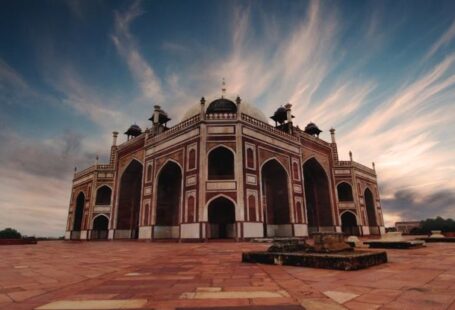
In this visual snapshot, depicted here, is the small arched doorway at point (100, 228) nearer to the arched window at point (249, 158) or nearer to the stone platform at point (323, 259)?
the arched window at point (249, 158)

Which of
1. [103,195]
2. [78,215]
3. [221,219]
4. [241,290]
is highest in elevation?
[103,195]

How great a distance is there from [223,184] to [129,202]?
14.6 m

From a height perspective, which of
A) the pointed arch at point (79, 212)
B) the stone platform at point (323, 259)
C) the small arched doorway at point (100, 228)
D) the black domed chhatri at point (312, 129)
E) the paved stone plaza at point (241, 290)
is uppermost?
the black domed chhatri at point (312, 129)

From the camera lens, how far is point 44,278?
447 centimetres

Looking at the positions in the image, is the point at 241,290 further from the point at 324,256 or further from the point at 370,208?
the point at 370,208

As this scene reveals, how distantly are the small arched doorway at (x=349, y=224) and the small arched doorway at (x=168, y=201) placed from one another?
18.9 metres

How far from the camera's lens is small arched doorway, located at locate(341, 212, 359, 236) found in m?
30.5

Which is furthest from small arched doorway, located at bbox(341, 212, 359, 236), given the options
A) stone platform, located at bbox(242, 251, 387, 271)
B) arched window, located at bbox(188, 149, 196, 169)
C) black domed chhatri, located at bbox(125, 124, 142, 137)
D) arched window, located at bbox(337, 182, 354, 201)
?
stone platform, located at bbox(242, 251, 387, 271)

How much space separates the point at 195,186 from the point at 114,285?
16.4 m

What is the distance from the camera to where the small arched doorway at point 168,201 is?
2409 cm

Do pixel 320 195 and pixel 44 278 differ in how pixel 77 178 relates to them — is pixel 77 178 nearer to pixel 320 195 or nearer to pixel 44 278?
pixel 320 195

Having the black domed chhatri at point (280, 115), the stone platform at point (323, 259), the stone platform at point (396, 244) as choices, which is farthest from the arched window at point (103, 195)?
the stone platform at point (323, 259)

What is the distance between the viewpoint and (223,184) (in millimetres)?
19891

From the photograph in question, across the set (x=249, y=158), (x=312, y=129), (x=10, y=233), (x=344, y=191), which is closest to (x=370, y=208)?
(x=344, y=191)
